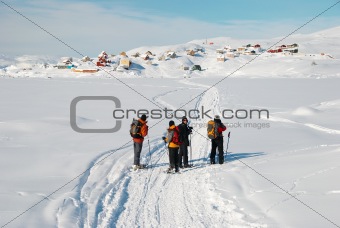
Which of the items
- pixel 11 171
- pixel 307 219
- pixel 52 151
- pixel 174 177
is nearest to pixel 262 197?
pixel 307 219

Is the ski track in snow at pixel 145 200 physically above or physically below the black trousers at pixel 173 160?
below

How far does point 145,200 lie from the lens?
7.88m

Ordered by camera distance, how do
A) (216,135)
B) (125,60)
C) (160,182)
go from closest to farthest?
1. (160,182)
2. (216,135)
3. (125,60)

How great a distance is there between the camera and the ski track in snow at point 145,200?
6707 millimetres

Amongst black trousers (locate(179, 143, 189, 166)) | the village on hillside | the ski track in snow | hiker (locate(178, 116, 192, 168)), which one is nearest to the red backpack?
hiker (locate(178, 116, 192, 168))

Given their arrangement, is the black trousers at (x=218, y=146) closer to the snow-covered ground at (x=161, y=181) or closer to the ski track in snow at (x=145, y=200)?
the snow-covered ground at (x=161, y=181)

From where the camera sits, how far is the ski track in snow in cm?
671

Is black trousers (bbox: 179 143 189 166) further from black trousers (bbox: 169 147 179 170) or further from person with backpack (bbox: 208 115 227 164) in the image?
person with backpack (bbox: 208 115 227 164)

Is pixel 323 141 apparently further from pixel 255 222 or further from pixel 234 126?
pixel 255 222

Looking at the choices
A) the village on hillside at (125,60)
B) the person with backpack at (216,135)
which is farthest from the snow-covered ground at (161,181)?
the village on hillside at (125,60)

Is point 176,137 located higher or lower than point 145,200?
higher

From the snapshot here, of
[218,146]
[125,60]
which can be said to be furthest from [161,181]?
[125,60]

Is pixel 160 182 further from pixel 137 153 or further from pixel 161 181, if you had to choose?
pixel 137 153

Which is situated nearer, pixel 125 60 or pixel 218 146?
pixel 218 146
